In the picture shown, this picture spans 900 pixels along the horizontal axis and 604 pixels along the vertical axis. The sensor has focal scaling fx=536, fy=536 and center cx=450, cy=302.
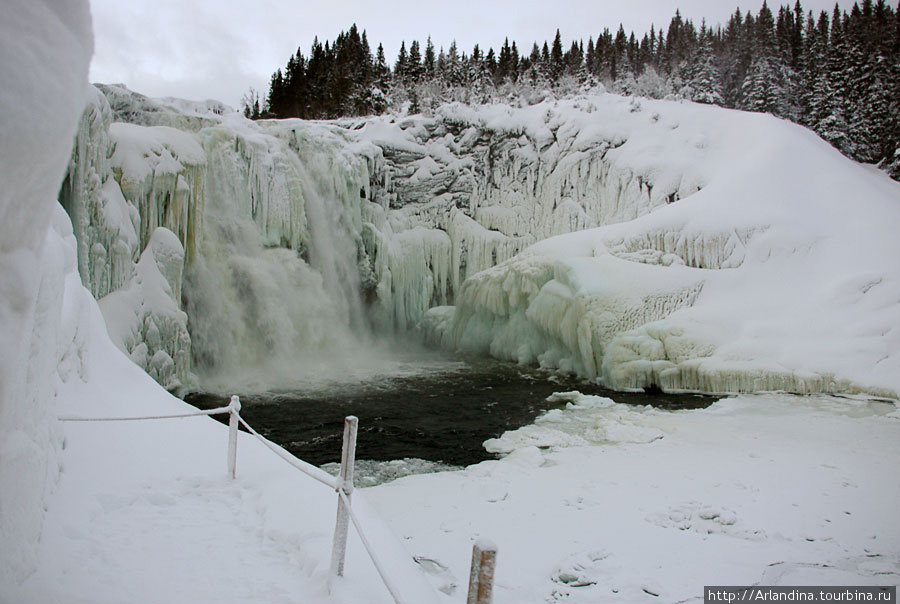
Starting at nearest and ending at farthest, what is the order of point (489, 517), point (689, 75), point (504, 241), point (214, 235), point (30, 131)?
point (30, 131) → point (489, 517) → point (214, 235) → point (504, 241) → point (689, 75)

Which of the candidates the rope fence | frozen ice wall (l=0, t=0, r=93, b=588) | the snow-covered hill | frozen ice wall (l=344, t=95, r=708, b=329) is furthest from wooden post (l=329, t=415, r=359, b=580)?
frozen ice wall (l=344, t=95, r=708, b=329)

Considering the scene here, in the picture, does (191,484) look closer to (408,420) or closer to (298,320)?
(408,420)

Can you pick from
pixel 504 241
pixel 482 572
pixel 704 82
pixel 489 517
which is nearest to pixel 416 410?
pixel 489 517

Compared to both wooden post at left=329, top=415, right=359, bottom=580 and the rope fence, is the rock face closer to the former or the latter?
the rope fence

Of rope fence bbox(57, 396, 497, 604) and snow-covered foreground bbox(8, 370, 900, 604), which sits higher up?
rope fence bbox(57, 396, 497, 604)

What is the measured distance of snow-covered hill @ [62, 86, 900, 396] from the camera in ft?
37.7

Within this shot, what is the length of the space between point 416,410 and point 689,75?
137ft

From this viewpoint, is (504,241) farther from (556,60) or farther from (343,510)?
(556,60)

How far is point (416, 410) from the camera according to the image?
1134 centimetres

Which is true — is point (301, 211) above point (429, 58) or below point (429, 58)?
below

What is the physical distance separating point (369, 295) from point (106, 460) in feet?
53.4

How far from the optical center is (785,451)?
7562 mm

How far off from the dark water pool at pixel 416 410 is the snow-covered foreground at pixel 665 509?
138cm

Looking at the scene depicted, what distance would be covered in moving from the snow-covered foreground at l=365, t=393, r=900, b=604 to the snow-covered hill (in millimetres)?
3904
